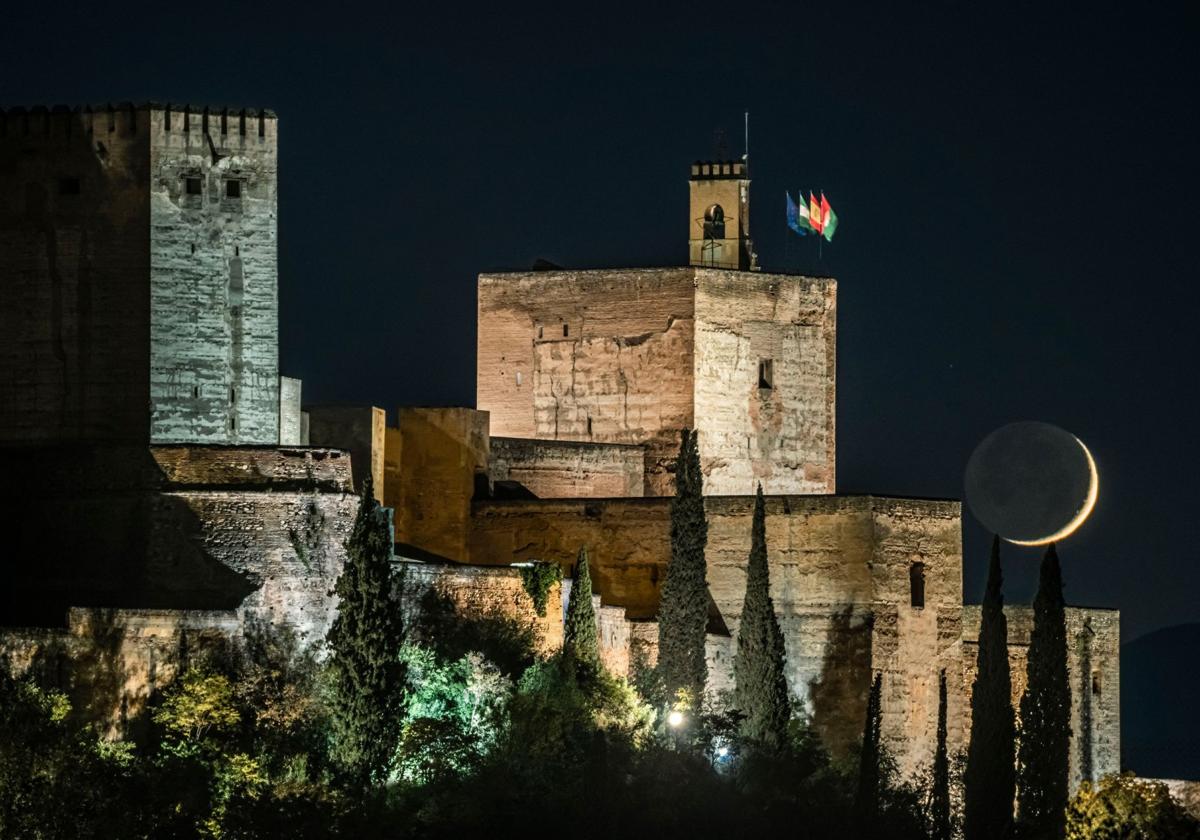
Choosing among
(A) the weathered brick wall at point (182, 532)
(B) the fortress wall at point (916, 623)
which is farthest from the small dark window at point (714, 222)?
(A) the weathered brick wall at point (182, 532)

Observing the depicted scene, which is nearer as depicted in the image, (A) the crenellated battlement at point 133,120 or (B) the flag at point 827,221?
(A) the crenellated battlement at point 133,120

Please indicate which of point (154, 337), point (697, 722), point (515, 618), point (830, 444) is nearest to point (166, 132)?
point (154, 337)

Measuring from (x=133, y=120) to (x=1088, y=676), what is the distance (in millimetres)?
22617

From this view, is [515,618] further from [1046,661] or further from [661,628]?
[1046,661]

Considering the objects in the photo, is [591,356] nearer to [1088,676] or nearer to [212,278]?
[1088,676]

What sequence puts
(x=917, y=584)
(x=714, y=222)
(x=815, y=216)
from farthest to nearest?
(x=815, y=216)
(x=714, y=222)
(x=917, y=584)

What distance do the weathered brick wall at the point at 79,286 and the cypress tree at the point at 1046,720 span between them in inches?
603

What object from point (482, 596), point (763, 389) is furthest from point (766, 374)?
point (482, 596)

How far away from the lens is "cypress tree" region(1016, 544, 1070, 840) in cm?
4772

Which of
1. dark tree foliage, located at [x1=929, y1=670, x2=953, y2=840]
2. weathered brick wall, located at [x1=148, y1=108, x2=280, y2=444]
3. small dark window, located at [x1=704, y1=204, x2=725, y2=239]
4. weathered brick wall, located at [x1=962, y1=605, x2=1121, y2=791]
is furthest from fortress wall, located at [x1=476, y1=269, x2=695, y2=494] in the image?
weathered brick wall, located at [x1=148, y1=108, x2=280, y2=444]

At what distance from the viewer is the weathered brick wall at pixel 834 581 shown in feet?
167

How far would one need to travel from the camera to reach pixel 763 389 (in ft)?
199

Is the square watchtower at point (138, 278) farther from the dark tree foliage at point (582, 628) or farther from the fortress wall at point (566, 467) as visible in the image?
the fortress wall at point (566, 467)

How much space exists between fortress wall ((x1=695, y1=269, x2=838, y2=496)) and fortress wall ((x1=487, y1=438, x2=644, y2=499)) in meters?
2.51
